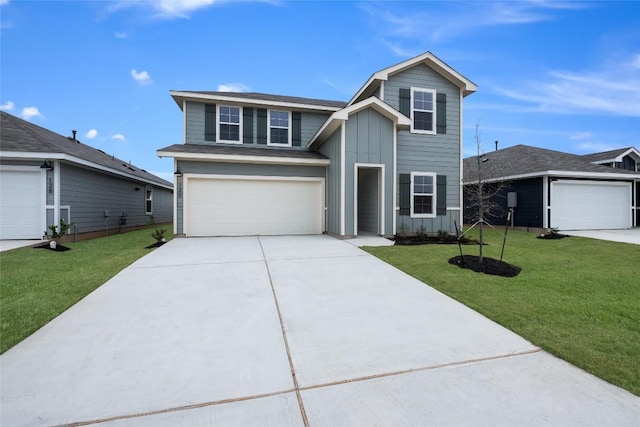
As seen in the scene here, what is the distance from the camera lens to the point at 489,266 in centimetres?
535

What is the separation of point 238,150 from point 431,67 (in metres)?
7.87

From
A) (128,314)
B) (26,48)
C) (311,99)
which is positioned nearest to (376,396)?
(128,314)

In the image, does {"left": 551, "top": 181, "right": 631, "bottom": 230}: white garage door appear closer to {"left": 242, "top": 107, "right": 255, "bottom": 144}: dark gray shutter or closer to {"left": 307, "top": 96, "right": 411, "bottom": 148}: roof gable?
{"left": 307, "top": 96, "right": 411, "bottom": 148}: roof gable

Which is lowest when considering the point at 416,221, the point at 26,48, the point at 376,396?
the point at 376,396

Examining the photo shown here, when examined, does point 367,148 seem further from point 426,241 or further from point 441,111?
point 441,111

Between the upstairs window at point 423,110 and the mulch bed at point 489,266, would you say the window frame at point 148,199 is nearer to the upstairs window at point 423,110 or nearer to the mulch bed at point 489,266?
the upstairs window at point 423,110

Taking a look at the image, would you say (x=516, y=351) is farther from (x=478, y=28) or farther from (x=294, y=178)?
(x=478, y=28)

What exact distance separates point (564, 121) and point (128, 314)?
2786 cm

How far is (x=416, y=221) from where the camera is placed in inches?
397

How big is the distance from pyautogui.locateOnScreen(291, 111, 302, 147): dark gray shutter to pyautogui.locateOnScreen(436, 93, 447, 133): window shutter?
17.9ft

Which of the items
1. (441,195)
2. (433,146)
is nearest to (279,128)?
(433,146)

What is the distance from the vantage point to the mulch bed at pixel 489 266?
199 inches

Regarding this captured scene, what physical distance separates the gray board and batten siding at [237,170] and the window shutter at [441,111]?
15.3 ft

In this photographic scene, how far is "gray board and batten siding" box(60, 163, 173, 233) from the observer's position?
952 cm
